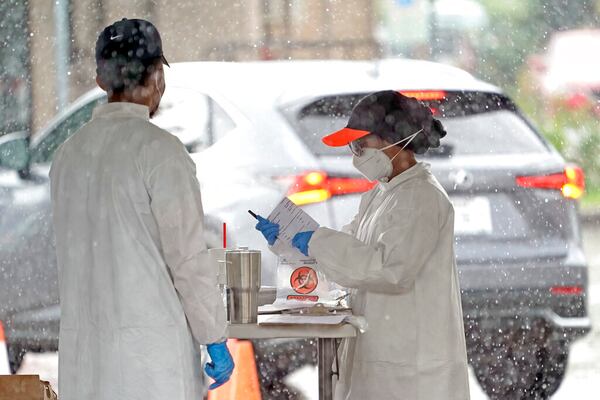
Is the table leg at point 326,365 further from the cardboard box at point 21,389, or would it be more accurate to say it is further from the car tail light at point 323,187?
the car tail light at point 323,187

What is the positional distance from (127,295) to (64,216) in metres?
0.27

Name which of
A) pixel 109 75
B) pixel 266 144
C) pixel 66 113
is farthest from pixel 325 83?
pixel 109 75

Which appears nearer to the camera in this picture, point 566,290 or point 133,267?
point 133,267

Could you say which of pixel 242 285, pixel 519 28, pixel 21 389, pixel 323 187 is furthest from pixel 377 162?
pixel 519 28

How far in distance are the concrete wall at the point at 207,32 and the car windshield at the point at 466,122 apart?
108 cm

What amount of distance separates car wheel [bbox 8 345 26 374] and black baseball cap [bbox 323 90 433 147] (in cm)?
297

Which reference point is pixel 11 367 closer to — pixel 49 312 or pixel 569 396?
pixel 49 312

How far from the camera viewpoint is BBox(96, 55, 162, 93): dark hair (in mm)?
3215

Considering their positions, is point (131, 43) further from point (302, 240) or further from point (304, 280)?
point (304, 280)

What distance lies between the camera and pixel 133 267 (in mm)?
3143

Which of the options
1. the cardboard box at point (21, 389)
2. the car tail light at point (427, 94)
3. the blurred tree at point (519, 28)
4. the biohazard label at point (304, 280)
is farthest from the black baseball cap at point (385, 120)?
the blurred tree at point (519, 28)

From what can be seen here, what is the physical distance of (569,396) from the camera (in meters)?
6.07

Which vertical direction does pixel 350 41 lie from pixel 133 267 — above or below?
above

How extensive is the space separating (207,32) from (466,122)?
171 cm
